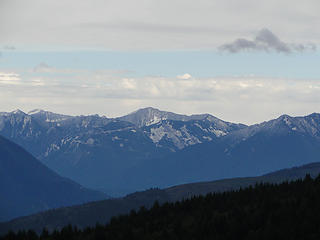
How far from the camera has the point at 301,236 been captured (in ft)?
638

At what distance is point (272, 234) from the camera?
651ft

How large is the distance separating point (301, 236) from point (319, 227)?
800 cm

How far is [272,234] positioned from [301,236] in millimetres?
8524

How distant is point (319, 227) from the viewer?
653 feet

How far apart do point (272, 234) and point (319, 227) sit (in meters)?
13.9
